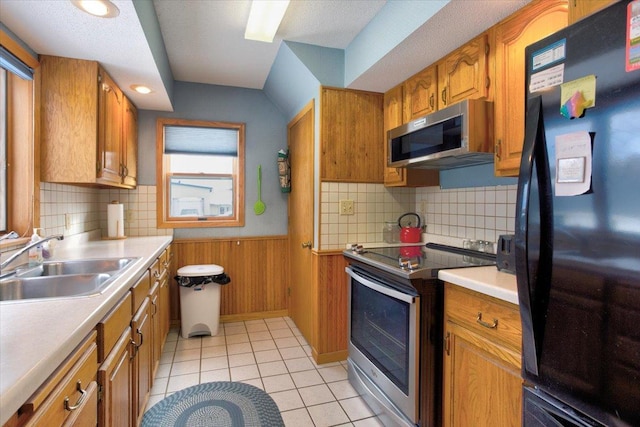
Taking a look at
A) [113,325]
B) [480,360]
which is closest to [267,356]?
[113,325]

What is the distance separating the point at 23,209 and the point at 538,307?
2500mm

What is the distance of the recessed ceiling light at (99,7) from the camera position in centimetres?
146

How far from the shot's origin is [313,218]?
8.87ft

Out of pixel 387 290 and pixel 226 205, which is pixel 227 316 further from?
pixel 387 290

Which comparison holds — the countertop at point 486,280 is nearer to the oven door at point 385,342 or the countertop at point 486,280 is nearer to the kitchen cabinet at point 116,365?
the oven door at point 385,342

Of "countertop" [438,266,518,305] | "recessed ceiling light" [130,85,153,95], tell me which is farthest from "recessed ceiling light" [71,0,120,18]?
"countertop" [438,266,518,305]

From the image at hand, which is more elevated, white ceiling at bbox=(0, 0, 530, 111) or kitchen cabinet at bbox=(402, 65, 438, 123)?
white ceiling at bbox=(0, 0, 530, 111)

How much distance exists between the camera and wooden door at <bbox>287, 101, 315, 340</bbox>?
2.81 meters

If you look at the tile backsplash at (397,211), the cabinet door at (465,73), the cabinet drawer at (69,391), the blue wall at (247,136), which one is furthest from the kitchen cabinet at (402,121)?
the cabinet drawer at (69,391)

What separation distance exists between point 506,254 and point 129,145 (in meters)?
2.92

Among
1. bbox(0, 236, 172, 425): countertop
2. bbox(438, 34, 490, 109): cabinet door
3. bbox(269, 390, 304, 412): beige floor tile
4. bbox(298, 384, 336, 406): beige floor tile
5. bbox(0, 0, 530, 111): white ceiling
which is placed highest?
bbox(0, 0, 530, 111): white ceiling

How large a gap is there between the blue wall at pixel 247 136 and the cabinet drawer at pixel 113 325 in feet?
6.72

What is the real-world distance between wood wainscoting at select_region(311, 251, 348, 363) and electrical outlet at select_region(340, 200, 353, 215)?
1.04 feet

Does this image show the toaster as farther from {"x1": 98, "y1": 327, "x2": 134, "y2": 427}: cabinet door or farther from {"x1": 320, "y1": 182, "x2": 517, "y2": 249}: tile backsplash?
{"x1": 98, "y1": 327, "x2": 134, "y2": 427}: cabinet door
